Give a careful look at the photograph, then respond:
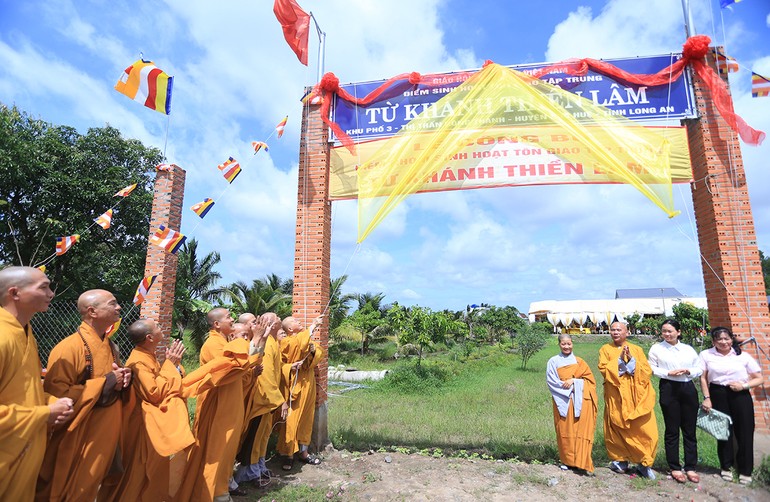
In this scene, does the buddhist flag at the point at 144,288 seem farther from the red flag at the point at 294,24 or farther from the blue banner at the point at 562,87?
the red flag at the point at 294,24

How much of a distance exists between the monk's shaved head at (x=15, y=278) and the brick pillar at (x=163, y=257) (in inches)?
201

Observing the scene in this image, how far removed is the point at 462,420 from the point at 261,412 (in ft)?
15.3

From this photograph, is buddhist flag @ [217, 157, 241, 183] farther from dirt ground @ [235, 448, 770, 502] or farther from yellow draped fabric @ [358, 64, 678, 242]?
dirt ground @ [235, 448, 770, 502]

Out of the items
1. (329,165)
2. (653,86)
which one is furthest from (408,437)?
(653,86)

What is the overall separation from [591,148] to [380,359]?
1802cm

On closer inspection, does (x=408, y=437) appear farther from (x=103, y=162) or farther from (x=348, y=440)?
(x=103, y=162)

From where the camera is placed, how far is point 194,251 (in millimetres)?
20453

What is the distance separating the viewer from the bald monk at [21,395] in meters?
2.35

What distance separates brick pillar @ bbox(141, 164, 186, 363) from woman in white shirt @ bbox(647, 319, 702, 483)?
300 inches

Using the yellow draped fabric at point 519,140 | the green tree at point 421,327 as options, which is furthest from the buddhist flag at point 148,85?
the green tree at point 421,327

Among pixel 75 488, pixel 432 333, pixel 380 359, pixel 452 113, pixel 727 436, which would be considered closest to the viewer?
pixel 75 488

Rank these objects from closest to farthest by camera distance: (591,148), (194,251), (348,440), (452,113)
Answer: (591,148) < (452,113) < (348,440) < (194,251)

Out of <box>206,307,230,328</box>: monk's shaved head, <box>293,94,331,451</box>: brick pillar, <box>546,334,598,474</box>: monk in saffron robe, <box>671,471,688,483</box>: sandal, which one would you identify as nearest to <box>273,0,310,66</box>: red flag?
<box>293,94,331,451</box>: brick pillar

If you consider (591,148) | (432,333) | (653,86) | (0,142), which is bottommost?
(432,333)
